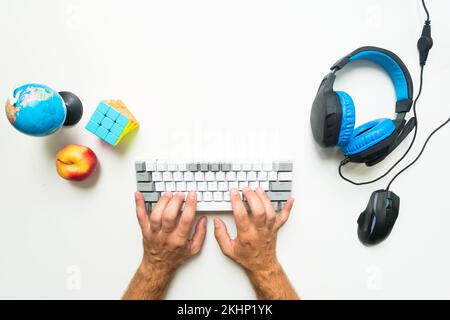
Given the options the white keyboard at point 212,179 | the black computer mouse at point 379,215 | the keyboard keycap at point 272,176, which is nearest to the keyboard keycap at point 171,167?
the white keyboard at point 212,179

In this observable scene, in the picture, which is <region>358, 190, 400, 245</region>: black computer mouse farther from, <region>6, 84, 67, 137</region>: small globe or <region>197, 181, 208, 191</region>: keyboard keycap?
<region>6, 84, 67, 137</region>: small globe

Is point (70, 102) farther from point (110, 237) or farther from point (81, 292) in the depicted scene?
point (81, 292)

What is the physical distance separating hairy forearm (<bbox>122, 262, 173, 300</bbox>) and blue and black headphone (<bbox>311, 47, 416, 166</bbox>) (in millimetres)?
493

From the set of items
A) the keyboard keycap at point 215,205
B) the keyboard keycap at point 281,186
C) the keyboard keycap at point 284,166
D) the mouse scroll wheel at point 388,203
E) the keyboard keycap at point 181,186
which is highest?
the keyboard keycap at point 284,166

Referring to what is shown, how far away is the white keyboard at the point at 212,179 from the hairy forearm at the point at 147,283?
175 millimetres

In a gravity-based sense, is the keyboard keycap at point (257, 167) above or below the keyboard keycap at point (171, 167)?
below

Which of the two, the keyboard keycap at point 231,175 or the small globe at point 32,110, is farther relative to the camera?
the keyboard keycap at point 231,175

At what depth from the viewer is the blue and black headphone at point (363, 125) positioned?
489mm

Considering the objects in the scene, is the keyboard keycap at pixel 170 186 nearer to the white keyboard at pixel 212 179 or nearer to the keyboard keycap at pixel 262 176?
the white keyboard at pixel 212 179

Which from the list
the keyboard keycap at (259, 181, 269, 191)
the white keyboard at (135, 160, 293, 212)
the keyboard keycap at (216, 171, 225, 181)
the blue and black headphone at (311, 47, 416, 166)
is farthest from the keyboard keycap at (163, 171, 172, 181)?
the blue and black headphone at (311, 47, 416, 166)

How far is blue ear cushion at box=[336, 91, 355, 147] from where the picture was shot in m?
0.49

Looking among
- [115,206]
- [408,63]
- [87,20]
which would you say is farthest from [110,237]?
[408,63]

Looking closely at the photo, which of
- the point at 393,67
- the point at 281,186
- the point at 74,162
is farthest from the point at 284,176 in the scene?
the point at 74,162

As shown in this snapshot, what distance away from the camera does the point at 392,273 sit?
0.62 metres
